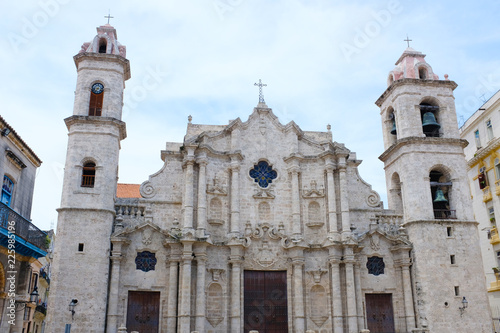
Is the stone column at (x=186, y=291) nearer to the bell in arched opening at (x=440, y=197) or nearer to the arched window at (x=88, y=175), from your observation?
the arched window at (x=88, y=175)

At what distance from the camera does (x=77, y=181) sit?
22250 mm

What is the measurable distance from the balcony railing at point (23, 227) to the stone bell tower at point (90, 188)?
3.26 ft

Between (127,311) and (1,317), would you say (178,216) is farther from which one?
(1,317)

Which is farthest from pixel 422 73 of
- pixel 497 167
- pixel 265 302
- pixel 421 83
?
→ pixel 265 302

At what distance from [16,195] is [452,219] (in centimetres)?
1994

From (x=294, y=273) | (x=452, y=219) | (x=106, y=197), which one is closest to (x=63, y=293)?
(x=106, y=197)

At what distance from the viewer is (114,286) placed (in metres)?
21.2

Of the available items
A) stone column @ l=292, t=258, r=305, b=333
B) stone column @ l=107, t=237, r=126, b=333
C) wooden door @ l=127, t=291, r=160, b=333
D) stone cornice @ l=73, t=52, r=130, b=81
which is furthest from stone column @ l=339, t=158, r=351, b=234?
stone cornice @ l=73, t=52, r=130, b=81

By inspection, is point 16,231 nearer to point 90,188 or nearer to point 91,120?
point 90,188

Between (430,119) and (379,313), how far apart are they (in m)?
9.95

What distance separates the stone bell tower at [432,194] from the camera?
22.6m

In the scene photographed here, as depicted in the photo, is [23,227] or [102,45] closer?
[23,227]

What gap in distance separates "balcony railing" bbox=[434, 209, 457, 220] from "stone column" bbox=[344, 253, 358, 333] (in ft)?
16.2

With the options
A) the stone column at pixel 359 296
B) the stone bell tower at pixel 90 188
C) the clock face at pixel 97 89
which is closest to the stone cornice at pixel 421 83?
the stone column at pixel 359 296
